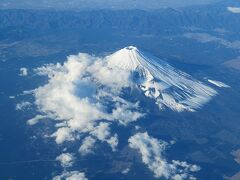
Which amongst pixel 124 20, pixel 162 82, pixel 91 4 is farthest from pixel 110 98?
pixel 91 4

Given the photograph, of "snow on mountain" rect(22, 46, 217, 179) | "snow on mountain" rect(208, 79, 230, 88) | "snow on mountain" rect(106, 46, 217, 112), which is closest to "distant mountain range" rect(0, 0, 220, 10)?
"snow on mountain" rect(22, 46, 217, 179)

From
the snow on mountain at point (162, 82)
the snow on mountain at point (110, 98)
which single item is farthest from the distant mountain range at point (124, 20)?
the snow on mountain at point (162, 82)

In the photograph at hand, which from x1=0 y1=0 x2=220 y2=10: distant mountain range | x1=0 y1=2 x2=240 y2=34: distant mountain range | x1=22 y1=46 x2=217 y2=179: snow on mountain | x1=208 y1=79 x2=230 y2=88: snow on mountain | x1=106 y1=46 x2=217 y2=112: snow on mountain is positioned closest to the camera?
x1=22 y1=46 x2=217 y2=179: snow on mountain

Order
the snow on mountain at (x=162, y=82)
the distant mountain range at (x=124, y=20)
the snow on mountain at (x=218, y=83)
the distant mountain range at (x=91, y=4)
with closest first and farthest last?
the snow on mountain at (x=162, y=82) → the snow on mountain at (x=218, y=83) → the distant mountain range at (x=124, y=20) → the distant mountain range at (x=91, y=4)

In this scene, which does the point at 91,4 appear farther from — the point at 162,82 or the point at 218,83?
the point at 162,82

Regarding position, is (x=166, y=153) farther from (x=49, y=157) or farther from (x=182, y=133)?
(x=49, y=157)

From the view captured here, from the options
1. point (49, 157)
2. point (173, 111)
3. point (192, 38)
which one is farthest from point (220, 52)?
point (49, 157)

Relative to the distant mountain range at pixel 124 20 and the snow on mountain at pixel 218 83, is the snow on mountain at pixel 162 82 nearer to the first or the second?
the snow on mountain at pixel 218 83

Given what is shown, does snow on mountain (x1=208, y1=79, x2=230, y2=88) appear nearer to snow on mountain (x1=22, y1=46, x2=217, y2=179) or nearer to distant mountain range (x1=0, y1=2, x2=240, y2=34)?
snow on mountain (x1=22, y1=46, x2=217, y2=179)

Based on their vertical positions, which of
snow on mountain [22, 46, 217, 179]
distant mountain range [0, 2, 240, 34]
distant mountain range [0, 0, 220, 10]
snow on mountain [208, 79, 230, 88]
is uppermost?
distant mountain range [0, 0, 220, 10]
